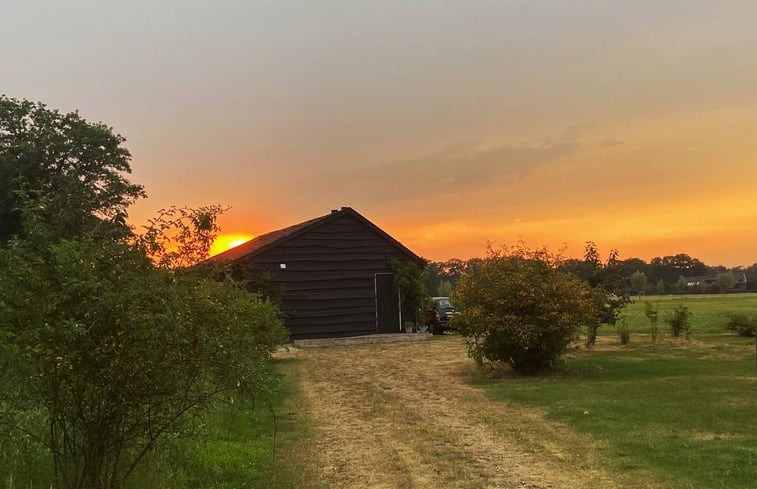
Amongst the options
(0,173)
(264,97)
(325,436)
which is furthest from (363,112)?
(0,173)

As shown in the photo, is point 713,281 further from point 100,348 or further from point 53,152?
point 100,348

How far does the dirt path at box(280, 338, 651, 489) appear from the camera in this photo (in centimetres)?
575

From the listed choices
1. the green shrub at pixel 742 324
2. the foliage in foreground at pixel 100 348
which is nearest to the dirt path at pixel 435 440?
the foliage in foreground at pixel 100 348

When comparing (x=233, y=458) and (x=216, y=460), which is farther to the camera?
(x=233, y=458)

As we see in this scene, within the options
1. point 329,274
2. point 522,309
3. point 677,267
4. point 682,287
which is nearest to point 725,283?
point 682,287

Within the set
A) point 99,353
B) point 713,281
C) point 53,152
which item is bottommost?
point 99,353

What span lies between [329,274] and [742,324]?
49.3 ft

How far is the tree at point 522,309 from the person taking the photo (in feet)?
41.0

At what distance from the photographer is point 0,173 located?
31.6 meters

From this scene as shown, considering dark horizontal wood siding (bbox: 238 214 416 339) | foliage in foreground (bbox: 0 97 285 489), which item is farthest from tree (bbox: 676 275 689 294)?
foliage in foreground (bbox: 0 97 285 489)

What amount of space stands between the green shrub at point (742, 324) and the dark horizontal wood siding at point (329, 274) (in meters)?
12.6

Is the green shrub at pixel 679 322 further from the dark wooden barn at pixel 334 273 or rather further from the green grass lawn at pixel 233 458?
the green grass lawn at pixel 233 458

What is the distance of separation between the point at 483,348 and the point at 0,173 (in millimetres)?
29689

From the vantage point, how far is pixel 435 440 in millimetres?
7301
